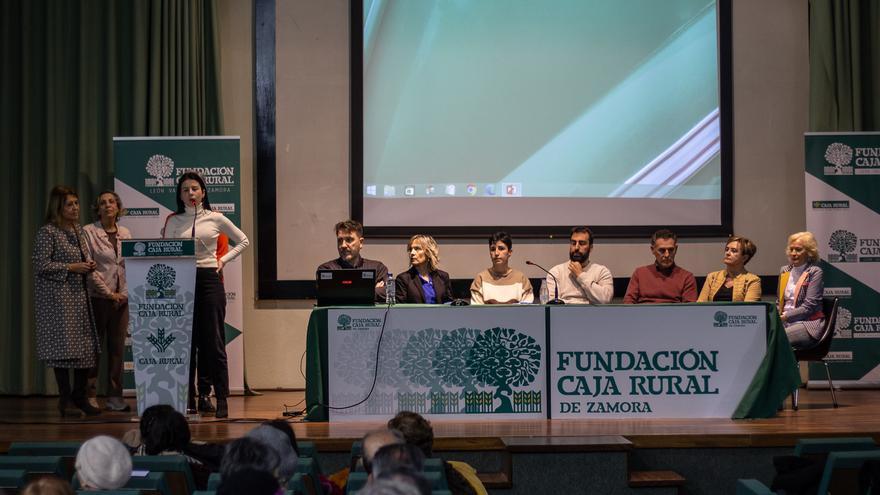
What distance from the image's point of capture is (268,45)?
752 cm

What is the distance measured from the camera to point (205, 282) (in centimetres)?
574

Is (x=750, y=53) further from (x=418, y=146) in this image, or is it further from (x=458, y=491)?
(x=458, y=491)

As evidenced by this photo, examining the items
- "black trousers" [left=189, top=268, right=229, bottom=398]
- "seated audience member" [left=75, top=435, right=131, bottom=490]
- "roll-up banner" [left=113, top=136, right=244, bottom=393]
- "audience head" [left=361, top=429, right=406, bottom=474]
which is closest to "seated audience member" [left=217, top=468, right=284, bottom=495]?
"audience head" [left=361, top=429, right=406, bottom=474]

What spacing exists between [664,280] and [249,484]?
4695mm

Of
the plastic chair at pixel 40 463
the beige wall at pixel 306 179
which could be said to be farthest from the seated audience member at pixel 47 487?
the beige wall at pixel 306 179

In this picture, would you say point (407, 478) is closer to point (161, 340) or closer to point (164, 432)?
point (164, 432)

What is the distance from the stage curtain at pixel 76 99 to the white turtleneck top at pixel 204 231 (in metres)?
1.68

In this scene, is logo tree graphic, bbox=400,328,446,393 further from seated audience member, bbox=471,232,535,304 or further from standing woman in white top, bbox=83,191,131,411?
standing woman in white top, bbox=83,191,131,411

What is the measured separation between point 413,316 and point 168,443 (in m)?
2.23

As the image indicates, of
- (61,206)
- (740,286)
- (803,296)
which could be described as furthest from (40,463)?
(803,296)

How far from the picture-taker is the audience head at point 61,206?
6000mm

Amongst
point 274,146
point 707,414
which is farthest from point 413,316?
point 274,146

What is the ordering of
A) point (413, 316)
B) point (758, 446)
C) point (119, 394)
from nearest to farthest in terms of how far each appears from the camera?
1. point (758, 446)
2. point (413, 316)
3. point (119, 394)

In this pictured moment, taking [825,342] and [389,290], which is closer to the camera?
[389,290]
